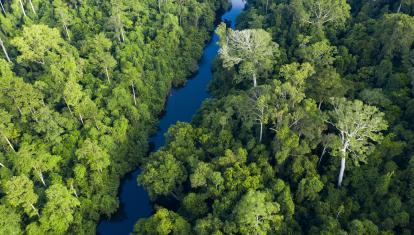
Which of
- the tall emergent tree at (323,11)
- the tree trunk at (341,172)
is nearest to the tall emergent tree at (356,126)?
the tree trunk at (341,172)

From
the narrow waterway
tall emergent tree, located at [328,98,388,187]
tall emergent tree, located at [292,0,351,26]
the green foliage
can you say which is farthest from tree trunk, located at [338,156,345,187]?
tall emergent tree, located at [292,0,351,26]

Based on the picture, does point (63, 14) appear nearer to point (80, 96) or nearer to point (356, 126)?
point (80, 96)

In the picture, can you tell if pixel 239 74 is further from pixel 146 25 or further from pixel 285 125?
pixel 146 25

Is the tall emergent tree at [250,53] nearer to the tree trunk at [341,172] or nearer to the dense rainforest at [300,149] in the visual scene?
the dense rainforest at [300,149]

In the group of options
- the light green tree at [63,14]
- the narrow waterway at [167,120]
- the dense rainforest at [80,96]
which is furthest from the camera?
the light green tree at [63,14]

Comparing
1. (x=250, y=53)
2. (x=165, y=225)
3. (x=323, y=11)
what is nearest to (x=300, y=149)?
(x=165, y=225)

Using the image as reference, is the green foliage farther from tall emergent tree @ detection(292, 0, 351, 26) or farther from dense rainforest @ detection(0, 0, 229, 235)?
tall emergent tree @ detection(292, 0, 351, 26)
